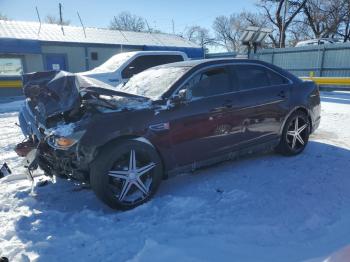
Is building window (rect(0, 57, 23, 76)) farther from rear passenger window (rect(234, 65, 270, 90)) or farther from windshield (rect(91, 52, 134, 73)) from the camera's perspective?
rear passenger window (rect(234, 65, 270, 90))

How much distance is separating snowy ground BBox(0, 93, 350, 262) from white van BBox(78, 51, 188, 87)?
5.22 m

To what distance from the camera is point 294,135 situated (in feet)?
16.9

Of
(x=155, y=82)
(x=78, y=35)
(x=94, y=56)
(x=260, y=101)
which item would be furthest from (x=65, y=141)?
(x=78, y=35)

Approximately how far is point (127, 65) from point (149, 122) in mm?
6388

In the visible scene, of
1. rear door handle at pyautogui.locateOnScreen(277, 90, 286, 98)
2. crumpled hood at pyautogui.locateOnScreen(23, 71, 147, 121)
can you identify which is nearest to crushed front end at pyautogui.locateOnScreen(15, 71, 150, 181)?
crumpled hood at pyautogui.locateOnScreen(23, 71, 147, 121)

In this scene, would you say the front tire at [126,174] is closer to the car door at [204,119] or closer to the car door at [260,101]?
the car door at [204,119]

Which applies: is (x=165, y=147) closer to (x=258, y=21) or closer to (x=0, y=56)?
(x=0, y=56)

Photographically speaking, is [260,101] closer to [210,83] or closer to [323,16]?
[210,83]

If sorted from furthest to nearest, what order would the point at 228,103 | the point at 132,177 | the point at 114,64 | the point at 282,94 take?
1. the point at 114,64
2. the point at 282,94
3. the point at 228,103
4. the point at 132,177

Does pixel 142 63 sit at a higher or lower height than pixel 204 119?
higher

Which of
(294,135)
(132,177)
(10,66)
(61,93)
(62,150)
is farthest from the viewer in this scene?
(10,66)

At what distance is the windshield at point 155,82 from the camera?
408cm

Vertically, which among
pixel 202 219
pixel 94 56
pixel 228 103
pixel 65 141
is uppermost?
pixel 94 56

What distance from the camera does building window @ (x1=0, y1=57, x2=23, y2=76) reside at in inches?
676
